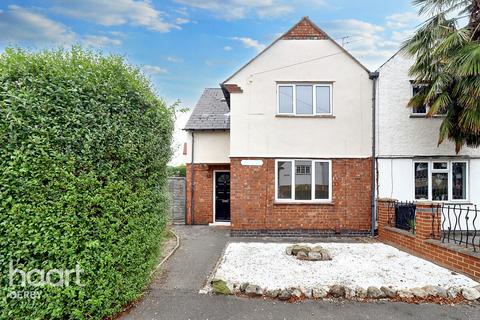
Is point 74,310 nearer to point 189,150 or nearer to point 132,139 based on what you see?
point 132,139

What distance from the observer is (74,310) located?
3.51 metres

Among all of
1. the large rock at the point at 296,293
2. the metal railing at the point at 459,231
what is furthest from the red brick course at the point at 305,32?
the large rock at the point at 296,293

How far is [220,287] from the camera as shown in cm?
477

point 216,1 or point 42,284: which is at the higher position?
point 216,1

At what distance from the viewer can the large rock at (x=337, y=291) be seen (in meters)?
4.57

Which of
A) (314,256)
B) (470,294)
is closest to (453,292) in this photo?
(470,294)

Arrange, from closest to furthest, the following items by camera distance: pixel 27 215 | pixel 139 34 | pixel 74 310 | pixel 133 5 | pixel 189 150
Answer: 1. pixel 27 215
2. pixel 74 310
3. pixel 133 5
4. pixel 139 34
5. pixel 189 150

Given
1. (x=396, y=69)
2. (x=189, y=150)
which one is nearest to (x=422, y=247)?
(x=396, y=69)

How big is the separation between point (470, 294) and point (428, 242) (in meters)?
2.13

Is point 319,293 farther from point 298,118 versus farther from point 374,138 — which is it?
point 374,138

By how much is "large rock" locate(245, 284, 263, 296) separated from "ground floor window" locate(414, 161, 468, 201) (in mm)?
7827

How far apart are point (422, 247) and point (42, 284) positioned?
796cm

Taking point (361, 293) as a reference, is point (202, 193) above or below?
above

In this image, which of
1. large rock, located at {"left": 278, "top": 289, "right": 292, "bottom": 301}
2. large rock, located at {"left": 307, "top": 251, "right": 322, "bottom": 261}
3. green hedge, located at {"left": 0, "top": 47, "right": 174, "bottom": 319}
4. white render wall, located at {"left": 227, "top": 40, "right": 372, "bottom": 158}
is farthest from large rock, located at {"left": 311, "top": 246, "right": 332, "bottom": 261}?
green hedge, located at {"left": 0, "top": 47, "right": 174, "bottom": 319}
